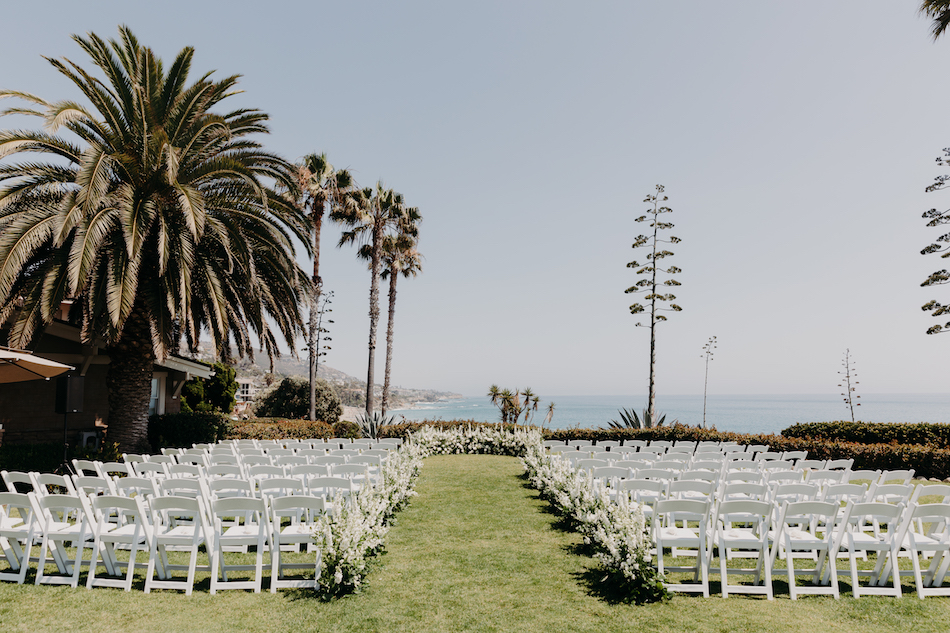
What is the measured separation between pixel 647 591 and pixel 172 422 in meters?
16.0

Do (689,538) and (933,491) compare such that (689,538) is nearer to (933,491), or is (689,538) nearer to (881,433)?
(933,491)

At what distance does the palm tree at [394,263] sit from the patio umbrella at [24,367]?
60.5ft

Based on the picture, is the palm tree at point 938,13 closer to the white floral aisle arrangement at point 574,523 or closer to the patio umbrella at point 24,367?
the white floral aisle arrangement at point 574,523

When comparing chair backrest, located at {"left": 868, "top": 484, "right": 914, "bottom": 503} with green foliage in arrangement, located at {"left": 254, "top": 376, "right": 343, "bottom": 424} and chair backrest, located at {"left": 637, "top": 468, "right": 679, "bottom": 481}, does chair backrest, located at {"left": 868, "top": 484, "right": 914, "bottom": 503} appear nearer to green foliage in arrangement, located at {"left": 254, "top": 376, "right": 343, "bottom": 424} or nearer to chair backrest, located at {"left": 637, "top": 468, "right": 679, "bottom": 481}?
chair backrest, located at {"left": 637, "top": 468, "right": 679, "bottom": 481}

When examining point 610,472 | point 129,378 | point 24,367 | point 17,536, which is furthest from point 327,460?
point 129,378

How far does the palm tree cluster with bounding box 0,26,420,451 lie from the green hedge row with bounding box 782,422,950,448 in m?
17.3

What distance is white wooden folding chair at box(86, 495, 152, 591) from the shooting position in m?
5.39

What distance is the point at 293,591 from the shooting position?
18.4ft

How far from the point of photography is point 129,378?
13.0 meters

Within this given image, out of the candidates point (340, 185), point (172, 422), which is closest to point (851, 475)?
point (172, 422)

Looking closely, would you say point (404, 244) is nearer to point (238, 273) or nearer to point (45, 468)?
point (238, 273)

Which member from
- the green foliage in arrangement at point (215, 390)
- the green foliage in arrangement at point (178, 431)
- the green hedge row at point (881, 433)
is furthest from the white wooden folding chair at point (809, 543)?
the green foliage in arrangement at point (215, 390)

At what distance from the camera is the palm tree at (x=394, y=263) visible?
28.4m

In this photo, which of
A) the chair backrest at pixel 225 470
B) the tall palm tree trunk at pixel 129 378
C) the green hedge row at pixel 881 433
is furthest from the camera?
the green hedge row at pixel 881 433
